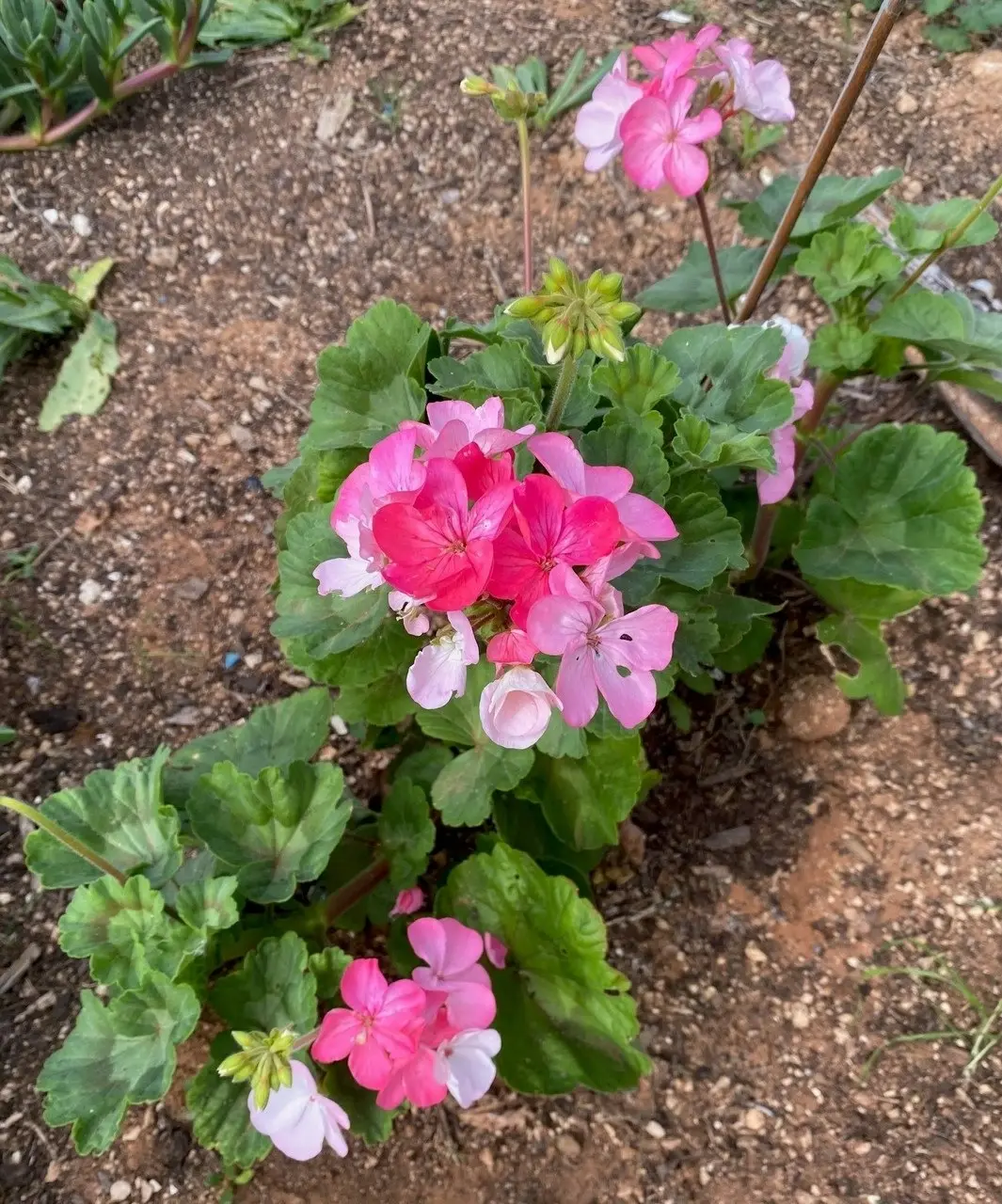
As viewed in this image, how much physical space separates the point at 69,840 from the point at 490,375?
28.5 inches

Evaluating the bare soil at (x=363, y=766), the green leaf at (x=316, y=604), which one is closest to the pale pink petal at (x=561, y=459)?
the green leaf at (x=316, y=604)

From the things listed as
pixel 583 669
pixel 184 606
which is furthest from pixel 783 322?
pixel 184 606

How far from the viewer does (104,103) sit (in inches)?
96.0

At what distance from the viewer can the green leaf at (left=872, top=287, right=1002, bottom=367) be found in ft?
4.74

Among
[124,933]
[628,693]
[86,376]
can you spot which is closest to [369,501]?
[628,693]

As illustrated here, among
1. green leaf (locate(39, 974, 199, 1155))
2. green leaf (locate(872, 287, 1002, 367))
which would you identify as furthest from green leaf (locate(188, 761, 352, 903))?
green leaf (locate(872, 287, 1002, 367))

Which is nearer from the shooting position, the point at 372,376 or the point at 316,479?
the point at 372,376

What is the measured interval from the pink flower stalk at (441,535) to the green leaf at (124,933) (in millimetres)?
617

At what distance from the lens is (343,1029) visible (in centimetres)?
112

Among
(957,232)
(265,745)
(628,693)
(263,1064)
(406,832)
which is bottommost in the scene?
(406,832)

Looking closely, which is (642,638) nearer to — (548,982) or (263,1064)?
(263,1064)

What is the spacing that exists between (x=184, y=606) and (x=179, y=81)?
1427 mm

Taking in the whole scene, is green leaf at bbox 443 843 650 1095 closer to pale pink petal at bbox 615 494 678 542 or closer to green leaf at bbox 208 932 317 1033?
green leaf at bbox 208 932 317 1033

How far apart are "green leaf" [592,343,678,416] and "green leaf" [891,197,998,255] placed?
0.49 metres
